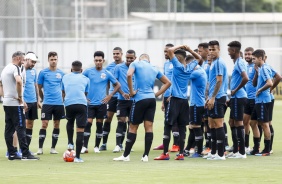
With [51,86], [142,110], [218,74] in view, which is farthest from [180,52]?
[51,86]

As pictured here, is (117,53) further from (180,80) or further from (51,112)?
(180,80)

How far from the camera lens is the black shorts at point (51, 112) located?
1911 cm

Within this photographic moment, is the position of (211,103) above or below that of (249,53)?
below

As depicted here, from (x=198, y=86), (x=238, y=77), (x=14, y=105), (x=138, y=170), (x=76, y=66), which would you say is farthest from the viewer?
(x=198, y=86)

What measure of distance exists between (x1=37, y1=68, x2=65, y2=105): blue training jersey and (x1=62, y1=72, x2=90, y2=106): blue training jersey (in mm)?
2171

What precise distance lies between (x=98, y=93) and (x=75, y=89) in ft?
8.43

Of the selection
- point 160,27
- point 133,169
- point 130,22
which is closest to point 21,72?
point 133,169

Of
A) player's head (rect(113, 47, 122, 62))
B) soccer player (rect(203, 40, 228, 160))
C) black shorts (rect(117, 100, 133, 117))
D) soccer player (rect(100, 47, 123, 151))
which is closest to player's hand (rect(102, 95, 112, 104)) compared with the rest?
black shorts (rect(117, 100, 133, 117))

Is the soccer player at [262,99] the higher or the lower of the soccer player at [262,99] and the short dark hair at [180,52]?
the lower

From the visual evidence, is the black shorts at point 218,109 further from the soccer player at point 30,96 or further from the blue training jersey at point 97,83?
the soccer player at point 30,96

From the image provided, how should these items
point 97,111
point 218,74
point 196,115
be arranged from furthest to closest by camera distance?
1. point 97,111
2. point 196,115
3. point 218,74

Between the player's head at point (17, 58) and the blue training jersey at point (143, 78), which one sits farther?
the player's head at point (17, 58)

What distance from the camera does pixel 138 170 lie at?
48.0ft

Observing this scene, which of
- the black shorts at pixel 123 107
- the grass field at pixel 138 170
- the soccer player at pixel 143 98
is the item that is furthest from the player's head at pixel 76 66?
the black shorts at pixel 123 107
